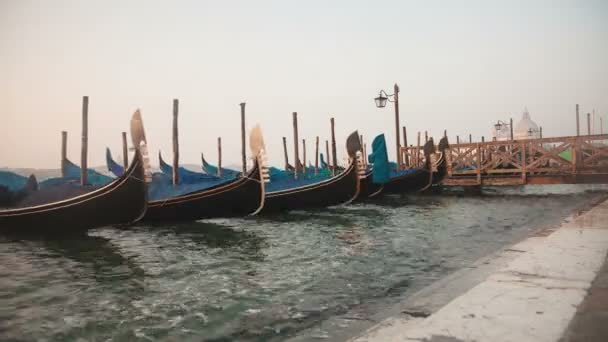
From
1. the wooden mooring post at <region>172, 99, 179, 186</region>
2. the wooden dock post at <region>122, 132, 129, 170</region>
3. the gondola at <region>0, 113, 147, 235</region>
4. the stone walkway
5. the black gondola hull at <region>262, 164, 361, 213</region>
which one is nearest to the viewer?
the stone walkway

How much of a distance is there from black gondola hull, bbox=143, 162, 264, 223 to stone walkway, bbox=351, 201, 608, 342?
6700 mm

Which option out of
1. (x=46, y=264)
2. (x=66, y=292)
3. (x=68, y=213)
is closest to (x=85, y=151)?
(x=68, y=213)

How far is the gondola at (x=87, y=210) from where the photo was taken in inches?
275

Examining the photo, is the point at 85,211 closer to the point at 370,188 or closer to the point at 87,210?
the point at 87,210

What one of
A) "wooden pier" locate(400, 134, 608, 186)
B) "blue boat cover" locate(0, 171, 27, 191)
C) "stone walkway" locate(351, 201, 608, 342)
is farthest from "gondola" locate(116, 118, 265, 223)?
"wooden pier" locate(400, 134, 608, 186)

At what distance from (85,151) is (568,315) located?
986cm

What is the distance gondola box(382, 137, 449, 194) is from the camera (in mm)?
16359

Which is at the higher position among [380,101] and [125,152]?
[380,101]

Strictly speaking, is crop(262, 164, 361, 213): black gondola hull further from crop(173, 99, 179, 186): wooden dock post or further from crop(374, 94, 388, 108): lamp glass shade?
crop(173, 99, 179, 186): wooden dock post

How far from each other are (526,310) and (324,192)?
9838 mm

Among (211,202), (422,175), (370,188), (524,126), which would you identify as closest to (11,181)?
(211,202)

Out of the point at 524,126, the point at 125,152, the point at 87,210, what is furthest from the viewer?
the point at 524,126

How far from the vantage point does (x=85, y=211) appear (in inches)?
276

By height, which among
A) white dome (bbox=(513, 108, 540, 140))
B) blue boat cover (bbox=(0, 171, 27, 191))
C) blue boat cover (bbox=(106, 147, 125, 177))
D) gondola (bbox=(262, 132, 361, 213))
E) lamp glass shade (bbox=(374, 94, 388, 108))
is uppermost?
white dome (bbox=(513, 108, 540, 140))
